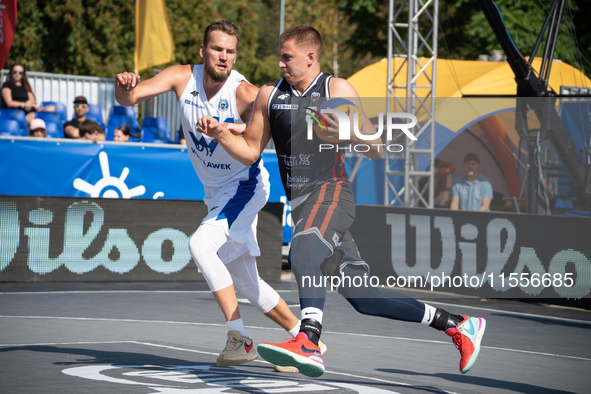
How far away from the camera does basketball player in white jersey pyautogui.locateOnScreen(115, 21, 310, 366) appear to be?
17.1 feet

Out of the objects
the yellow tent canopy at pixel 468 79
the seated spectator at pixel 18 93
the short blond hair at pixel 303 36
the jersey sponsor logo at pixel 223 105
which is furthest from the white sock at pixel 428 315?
the yellow tent canopy at pixel 468 79

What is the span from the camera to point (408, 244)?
10.5 m

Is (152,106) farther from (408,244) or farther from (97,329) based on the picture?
(97,329)

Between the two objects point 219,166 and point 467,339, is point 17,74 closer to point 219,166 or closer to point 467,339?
point 219,166

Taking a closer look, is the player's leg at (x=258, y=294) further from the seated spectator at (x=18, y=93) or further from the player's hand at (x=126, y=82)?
the seated spectator at (x=18, y=93)

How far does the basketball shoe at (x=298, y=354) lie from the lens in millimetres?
4066

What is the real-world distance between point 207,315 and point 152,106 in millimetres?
11806

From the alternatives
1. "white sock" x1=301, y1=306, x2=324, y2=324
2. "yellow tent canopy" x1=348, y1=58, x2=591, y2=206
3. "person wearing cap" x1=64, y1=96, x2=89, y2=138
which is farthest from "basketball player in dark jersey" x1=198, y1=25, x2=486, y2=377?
"yellow tent canopy" x1=348, y1=58, x2=591, y2=206

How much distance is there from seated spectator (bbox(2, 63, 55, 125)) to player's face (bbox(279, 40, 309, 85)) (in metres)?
10.5

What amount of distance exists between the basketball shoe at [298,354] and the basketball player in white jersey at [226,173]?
1043mm

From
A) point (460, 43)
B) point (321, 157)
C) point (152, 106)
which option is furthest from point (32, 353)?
point (460, 43)

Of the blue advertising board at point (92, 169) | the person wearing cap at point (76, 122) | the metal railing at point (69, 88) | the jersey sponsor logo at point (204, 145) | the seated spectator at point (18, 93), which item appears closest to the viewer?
the jersey sponsor logo at point (204, 145)

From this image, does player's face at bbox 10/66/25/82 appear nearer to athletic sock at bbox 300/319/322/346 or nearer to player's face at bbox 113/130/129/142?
player's face at bbox 113/130/129/142

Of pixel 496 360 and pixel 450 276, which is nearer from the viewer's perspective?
pixel 496 360
